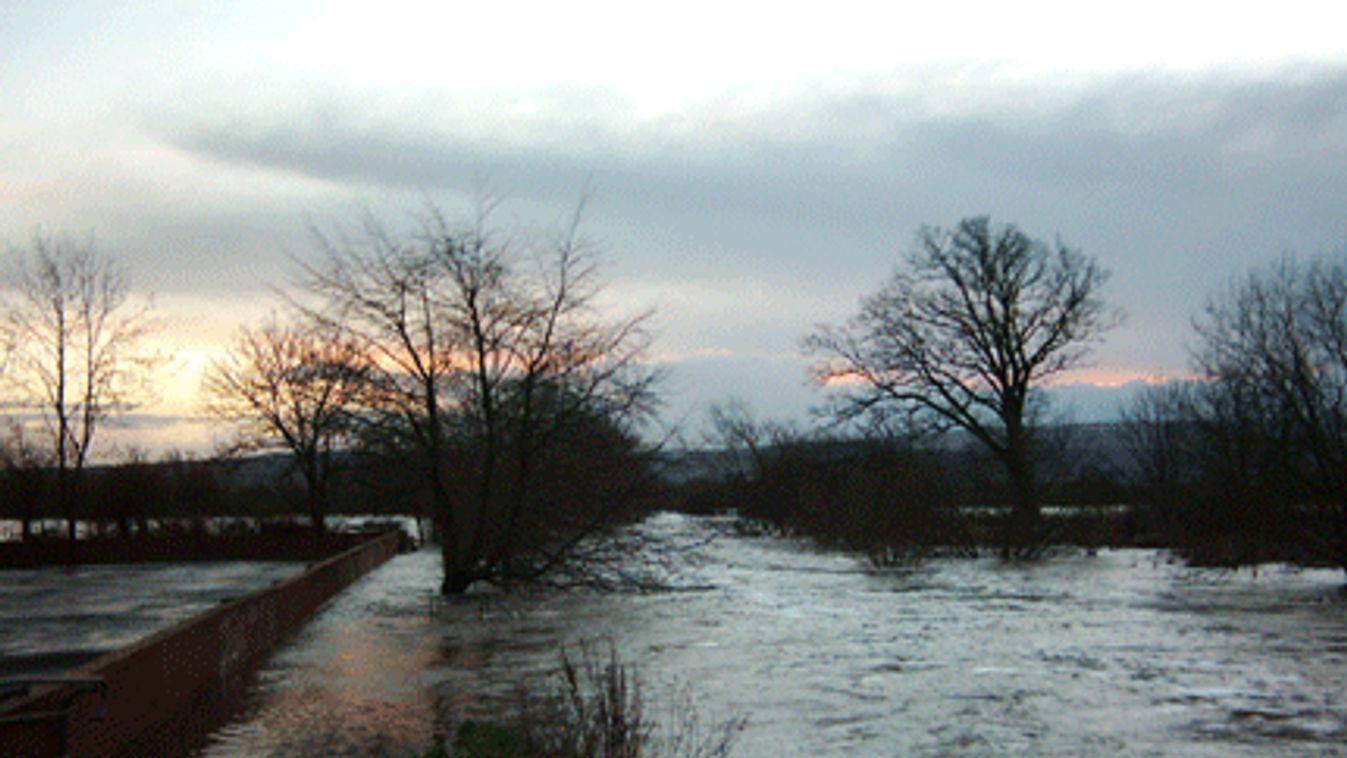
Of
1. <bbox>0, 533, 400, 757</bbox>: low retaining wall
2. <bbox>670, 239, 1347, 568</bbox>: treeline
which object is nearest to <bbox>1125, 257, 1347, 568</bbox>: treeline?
<bbox>670, 239, 1347, 568</bbox>: treeline

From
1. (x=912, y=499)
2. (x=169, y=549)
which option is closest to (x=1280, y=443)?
(x=912, y=499)

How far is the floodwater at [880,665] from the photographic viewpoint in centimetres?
1212

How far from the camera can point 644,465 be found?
88.2 ft

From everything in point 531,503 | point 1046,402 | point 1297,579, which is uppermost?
point 1046,402

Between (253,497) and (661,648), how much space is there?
66.1 meters

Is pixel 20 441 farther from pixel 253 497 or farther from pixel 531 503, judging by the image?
pixel 531 503

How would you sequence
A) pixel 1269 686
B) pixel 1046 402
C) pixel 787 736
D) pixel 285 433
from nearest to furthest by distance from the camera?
pixel 787 736 → pixel 1269 686 → pixel 1046 402 → pixel 285 433

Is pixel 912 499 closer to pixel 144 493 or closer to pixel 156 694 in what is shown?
pixel 156 694

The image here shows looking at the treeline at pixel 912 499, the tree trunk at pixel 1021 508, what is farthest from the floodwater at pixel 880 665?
the tree trunk at pixel 1021 508

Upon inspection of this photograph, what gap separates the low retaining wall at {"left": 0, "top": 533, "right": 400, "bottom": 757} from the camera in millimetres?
9219

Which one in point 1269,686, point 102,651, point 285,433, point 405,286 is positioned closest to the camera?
point 1269,686

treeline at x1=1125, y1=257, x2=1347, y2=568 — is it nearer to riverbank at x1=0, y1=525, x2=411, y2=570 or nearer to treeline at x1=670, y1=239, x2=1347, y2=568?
treeline at x1=670, y1=239, x2=1347, y2=568

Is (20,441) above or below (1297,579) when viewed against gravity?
above

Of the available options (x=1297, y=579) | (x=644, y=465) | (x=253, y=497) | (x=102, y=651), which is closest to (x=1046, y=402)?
(x=1297, y=579)
